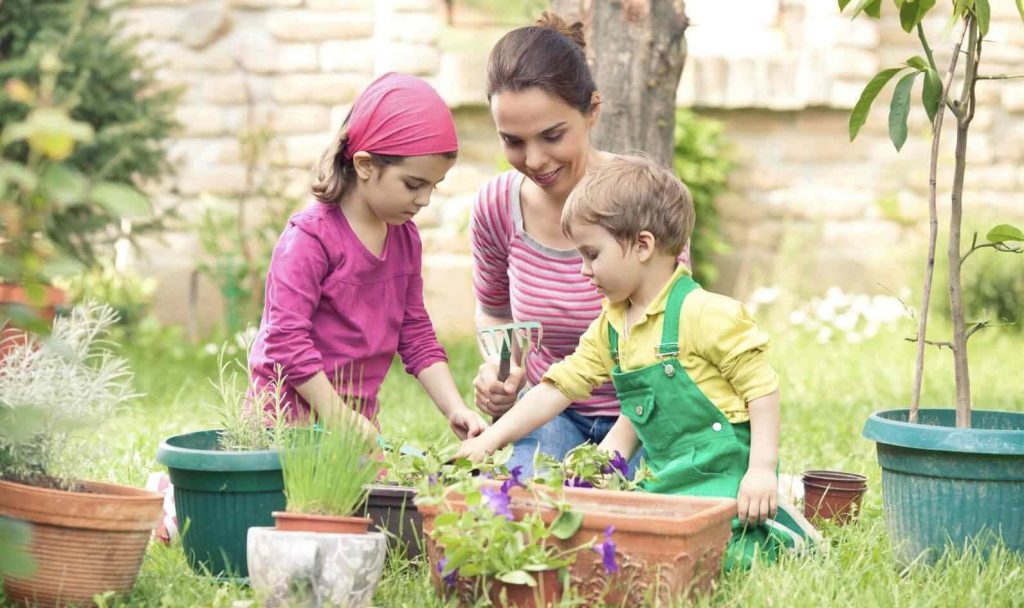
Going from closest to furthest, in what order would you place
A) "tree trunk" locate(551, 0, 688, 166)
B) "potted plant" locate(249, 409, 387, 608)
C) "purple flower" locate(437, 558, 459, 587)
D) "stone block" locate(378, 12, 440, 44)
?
"potted plant" locate(249, 409, 387, 608) → "purple flower" locate(437, 558, 459, 587) → "tree trunk" locate(551, 0, 688, 166) → "stone block" locate(378, 12, 440, 44)

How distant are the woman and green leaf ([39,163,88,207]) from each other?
5.20 feet

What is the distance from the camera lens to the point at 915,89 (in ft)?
23.6

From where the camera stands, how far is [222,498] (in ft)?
8.14

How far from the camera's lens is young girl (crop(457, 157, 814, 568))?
8.69 feet

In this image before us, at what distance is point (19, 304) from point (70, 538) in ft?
1.97

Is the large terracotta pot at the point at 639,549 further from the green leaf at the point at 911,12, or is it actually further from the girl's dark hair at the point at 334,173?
the green leaf at the point at 911,12

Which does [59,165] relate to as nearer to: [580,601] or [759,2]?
[580,601]

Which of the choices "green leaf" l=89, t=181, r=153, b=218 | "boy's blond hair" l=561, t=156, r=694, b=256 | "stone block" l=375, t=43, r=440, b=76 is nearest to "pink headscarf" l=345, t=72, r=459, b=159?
"boy's blond hair" l=561, t=156, r=694, b=256

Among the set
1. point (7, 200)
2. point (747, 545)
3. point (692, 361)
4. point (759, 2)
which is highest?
point (759, 2)

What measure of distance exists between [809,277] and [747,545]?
16.2ft

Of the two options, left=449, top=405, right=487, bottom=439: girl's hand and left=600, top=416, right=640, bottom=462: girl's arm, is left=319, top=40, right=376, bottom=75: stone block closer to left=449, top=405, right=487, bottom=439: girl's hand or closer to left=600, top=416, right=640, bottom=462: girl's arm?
left=449, top=405, right=487, bottom=439: girl's hand

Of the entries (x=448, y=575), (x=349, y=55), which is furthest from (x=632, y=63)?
(x=349, y=55)

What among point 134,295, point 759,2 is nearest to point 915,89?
point 759,2

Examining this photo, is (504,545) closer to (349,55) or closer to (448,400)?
(448,400)
